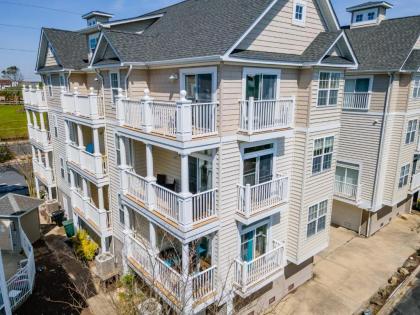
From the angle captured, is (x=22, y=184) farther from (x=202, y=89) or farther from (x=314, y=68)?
(x=314, y=68)

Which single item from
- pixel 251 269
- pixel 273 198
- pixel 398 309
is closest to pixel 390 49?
pixel 273 198

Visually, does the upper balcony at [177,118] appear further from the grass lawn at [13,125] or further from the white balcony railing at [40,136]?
the grass lawn at [13,125]

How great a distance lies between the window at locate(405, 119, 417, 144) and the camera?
19.4 m

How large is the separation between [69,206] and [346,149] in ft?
63.4

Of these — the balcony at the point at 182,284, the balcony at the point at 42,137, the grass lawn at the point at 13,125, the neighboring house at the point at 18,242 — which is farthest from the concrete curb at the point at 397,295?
the grass lawn at the point at 13,125

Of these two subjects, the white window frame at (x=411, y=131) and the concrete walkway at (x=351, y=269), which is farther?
the white window frame at (x=411, y=131)

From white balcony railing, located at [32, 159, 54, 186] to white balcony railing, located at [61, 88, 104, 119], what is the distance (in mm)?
7460

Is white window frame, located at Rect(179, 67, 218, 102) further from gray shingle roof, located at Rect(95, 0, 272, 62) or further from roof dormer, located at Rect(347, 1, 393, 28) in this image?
roof dormer, located at Rect(347, 1, 393, 28)

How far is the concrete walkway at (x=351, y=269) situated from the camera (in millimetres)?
13883

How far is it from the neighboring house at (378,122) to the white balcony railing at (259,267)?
9478 millimetres

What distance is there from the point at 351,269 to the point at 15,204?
19775 mm

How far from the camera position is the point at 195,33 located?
12125 millimetres

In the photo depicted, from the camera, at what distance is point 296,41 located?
12062 mm

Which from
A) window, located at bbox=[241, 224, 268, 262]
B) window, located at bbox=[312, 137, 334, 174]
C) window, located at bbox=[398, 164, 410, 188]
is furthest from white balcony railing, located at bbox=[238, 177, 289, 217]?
window, located at bbox=[398, 164, 410, 188]
